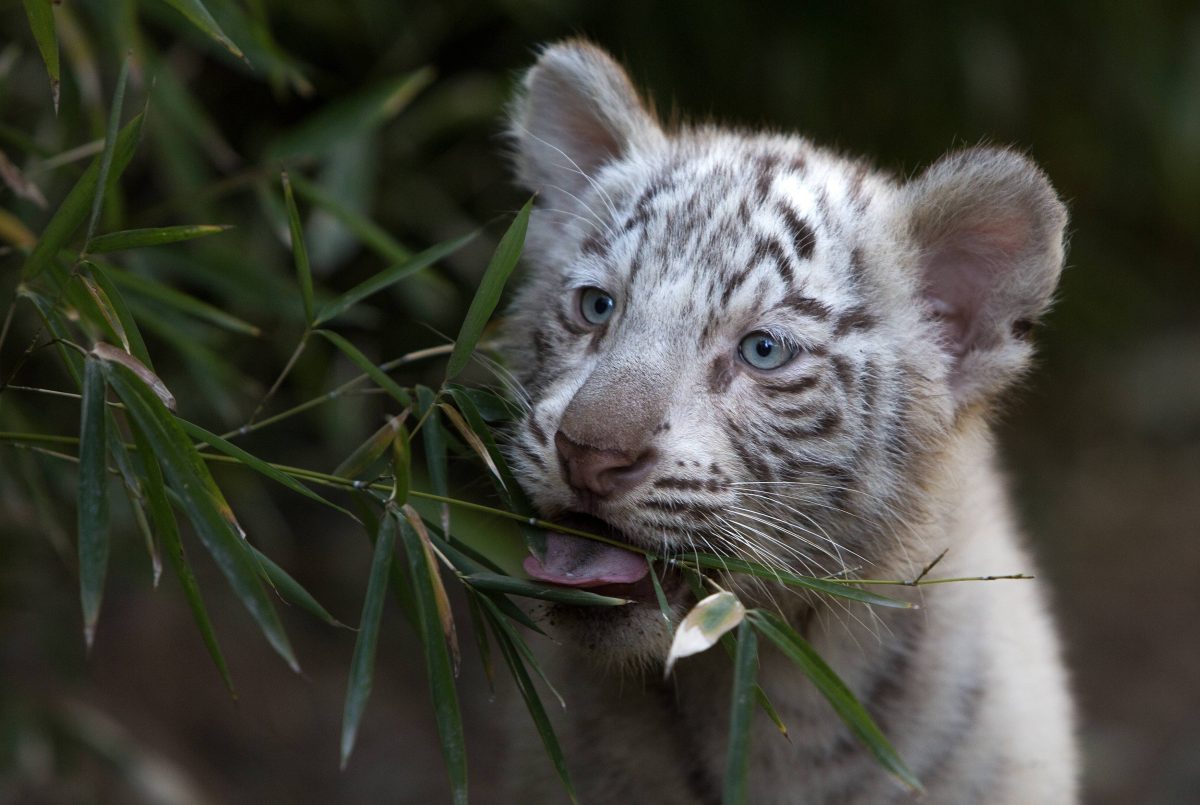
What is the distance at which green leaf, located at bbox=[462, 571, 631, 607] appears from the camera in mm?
1881

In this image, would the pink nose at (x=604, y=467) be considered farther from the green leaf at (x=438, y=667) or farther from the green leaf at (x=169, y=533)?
the green leaf at (x=169, y=533)

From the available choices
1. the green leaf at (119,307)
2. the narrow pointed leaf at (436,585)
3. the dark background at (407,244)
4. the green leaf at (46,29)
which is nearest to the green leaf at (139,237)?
the green leaf at (119,307)

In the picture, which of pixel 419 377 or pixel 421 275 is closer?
pixel 421 275

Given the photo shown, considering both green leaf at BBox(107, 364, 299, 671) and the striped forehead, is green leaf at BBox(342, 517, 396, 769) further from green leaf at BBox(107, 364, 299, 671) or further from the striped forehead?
the striped forehead

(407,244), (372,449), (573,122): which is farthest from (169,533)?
(407,244)

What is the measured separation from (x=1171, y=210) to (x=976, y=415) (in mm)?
3462

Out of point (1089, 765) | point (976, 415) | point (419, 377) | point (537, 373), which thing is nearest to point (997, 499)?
point (976, 415)

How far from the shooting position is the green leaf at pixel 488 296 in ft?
6.48

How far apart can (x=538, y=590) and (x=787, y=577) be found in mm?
372

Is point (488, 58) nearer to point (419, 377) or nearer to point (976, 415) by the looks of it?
point (419, 377)

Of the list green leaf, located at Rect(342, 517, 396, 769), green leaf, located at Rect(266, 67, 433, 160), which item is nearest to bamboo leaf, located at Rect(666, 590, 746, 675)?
green leaf, located at Rect(342, 517, 396, 769)

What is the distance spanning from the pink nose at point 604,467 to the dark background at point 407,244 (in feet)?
3.53

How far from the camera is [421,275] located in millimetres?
2793

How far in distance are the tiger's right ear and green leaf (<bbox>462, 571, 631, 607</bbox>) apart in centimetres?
88
